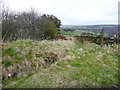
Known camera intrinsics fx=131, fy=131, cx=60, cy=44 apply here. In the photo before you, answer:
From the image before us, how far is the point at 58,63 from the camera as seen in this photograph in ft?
16.7

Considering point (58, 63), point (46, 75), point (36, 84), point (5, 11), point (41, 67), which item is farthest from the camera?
point (5, 11)

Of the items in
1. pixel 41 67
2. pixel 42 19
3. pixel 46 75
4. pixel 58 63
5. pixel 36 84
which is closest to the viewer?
pixel 36 84

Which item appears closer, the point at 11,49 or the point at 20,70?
the point at 20,70

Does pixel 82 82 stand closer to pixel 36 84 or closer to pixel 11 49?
pixel 36 84

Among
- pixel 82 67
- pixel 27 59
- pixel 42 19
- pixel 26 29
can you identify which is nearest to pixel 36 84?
pixel 27 59

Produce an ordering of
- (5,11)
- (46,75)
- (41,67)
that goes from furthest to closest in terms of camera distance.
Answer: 1. (5,11)
2. (41,67)
3. (46,75)

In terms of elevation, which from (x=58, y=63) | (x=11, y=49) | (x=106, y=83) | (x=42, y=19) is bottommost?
(x=106, y=83)

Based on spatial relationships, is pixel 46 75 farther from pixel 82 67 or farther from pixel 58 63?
pixel 82 67

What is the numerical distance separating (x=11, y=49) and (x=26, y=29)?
1172cm

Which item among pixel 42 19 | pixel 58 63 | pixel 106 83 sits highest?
pixel 42 19

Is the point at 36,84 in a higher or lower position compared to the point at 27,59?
lower

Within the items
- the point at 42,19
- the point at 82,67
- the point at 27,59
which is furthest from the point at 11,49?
the point at 42,19

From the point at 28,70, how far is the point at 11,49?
125 centimetres

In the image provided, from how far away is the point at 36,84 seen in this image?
3.73 meters
